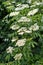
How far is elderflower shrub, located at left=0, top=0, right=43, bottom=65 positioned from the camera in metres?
3.11

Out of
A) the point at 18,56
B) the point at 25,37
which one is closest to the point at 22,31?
the point at 25,37

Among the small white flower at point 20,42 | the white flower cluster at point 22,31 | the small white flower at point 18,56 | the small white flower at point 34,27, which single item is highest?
the small white flower at point 34,27

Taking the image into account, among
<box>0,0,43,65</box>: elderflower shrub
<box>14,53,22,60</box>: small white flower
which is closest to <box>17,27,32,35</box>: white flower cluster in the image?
<box>0,0,43,65</box>: elderflower shrub

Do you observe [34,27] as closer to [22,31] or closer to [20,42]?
[22,31]

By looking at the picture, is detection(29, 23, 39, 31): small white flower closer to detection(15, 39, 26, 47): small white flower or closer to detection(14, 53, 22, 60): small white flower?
detection(15, 39, 26, 47): small white flower

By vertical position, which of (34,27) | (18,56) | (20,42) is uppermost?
(34,27)

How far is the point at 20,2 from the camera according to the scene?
4.14 m

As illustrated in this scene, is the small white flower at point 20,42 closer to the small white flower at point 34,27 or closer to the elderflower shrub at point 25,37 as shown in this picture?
the elderflower shrub at point 25,37

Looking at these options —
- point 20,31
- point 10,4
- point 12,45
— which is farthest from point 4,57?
point 10,4

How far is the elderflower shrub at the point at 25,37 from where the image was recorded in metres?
3.11

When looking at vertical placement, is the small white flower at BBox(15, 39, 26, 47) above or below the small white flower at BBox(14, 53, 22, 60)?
above

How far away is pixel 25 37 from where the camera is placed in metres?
3.24

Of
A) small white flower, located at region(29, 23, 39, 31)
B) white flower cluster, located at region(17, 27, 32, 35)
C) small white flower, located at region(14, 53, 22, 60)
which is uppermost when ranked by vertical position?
small white flower, located at region(29, 23, 39, 31)

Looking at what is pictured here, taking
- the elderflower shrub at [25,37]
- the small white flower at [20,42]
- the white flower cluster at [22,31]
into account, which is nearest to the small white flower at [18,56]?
the elderflower shrub at [25,37]
